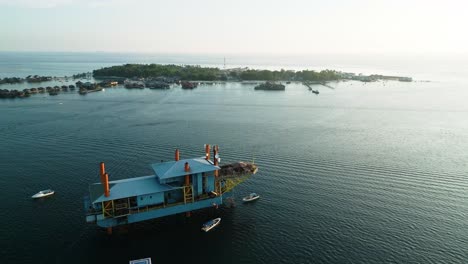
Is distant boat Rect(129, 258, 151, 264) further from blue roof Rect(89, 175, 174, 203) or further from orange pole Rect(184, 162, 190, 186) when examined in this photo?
orange pole Rect(184, 162, 190, 186)

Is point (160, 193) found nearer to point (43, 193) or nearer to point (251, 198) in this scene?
point (251, 198)

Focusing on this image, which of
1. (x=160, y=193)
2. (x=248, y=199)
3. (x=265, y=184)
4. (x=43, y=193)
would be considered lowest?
(x=248, y=199)

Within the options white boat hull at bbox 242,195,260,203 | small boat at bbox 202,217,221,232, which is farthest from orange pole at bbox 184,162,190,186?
white boat hull at bbox 242,195,260,203

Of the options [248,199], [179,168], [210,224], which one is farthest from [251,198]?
[179,168]

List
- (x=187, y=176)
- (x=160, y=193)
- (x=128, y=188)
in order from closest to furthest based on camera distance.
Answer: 1. (x=128, y=188)
2. (x=160, y=193)
3. (x=187, y=176)

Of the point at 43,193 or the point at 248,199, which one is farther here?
the point at 43,193

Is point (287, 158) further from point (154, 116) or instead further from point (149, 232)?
point (154, 116)

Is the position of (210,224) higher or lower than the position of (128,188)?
lower
